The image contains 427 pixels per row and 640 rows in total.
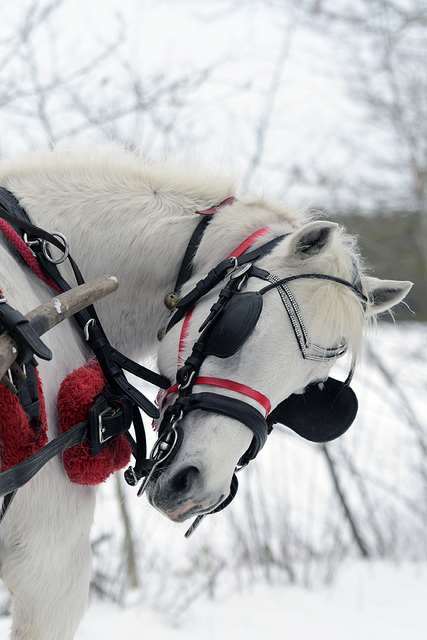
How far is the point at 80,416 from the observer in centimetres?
131

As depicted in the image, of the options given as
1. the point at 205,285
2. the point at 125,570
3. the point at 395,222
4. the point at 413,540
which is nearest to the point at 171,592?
the point at 125,570

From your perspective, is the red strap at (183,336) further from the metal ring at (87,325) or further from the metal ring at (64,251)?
the metal ring at (64,251)

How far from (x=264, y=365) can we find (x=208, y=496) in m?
0.40

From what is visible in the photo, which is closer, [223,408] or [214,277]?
[223,408]

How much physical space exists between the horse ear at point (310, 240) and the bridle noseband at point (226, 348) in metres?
0.07

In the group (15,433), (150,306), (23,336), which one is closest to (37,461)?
(15,433)

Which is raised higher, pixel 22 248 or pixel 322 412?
pixel 22 248

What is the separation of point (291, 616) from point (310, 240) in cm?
295

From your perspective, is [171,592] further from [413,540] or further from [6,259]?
[6,259]

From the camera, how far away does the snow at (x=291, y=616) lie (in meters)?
3.04

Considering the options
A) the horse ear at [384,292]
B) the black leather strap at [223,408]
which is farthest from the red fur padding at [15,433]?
the horse ear at [384,292]

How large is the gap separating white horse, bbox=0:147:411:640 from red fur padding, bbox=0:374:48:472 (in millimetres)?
131

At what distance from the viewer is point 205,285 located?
1523mm

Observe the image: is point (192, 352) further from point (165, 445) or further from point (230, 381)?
point (165, 445)
